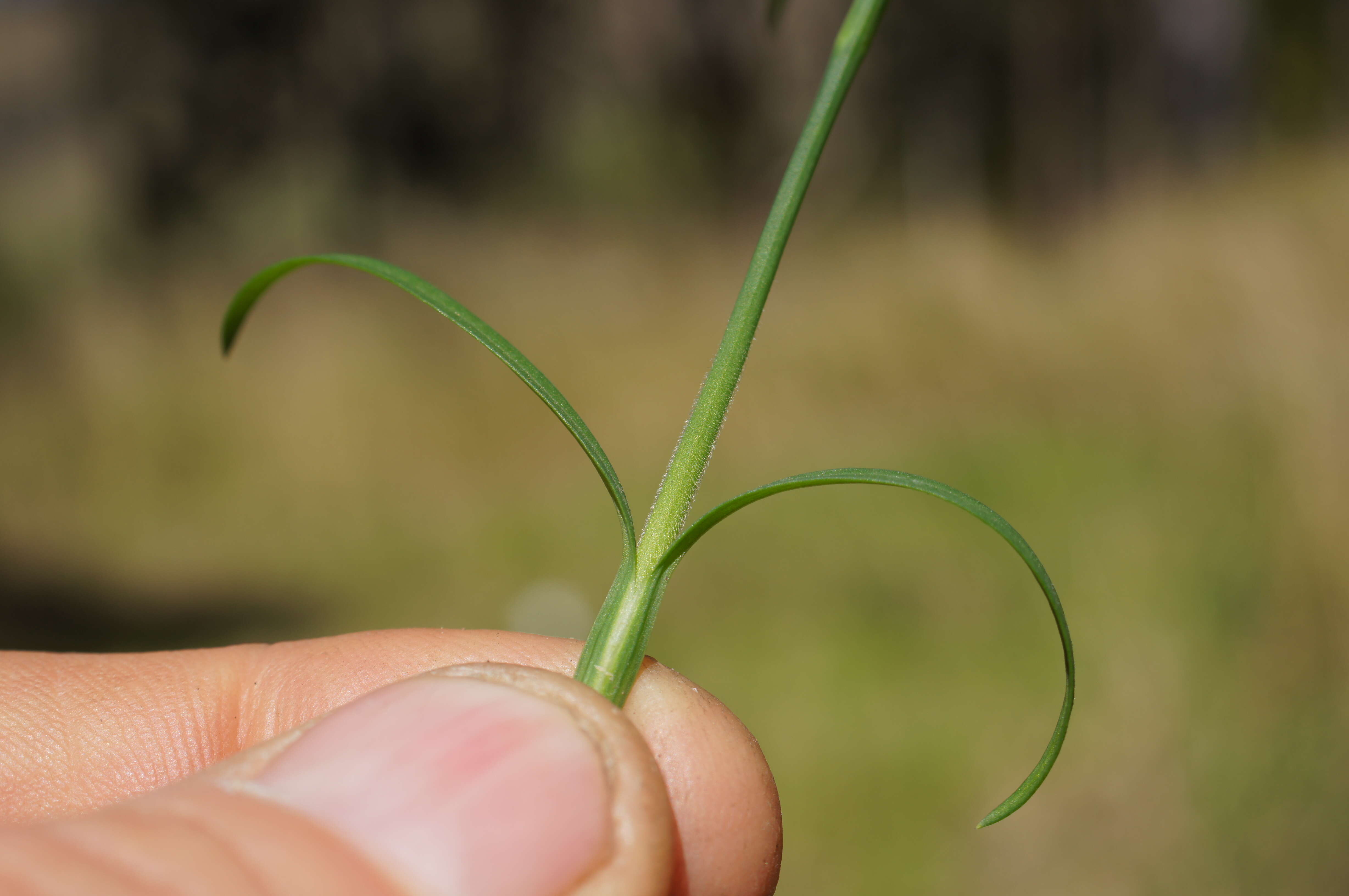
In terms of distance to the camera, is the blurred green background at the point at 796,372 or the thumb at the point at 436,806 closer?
the thumb at the point at 436,806

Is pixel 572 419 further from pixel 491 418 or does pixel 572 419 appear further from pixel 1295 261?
pixel 1295 261

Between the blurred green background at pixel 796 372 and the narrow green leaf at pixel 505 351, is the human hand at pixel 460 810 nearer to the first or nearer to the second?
the narrow green leaf at pixel 505 351

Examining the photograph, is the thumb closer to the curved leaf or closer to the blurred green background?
the curved leaf

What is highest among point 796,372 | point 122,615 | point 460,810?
point 460,810

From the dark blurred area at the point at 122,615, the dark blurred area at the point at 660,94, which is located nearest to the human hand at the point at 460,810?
the dark blurred area at the point at 122,615

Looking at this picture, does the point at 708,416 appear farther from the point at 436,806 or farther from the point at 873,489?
the point at 873,489

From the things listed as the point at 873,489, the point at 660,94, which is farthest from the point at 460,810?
the point at 660,94
